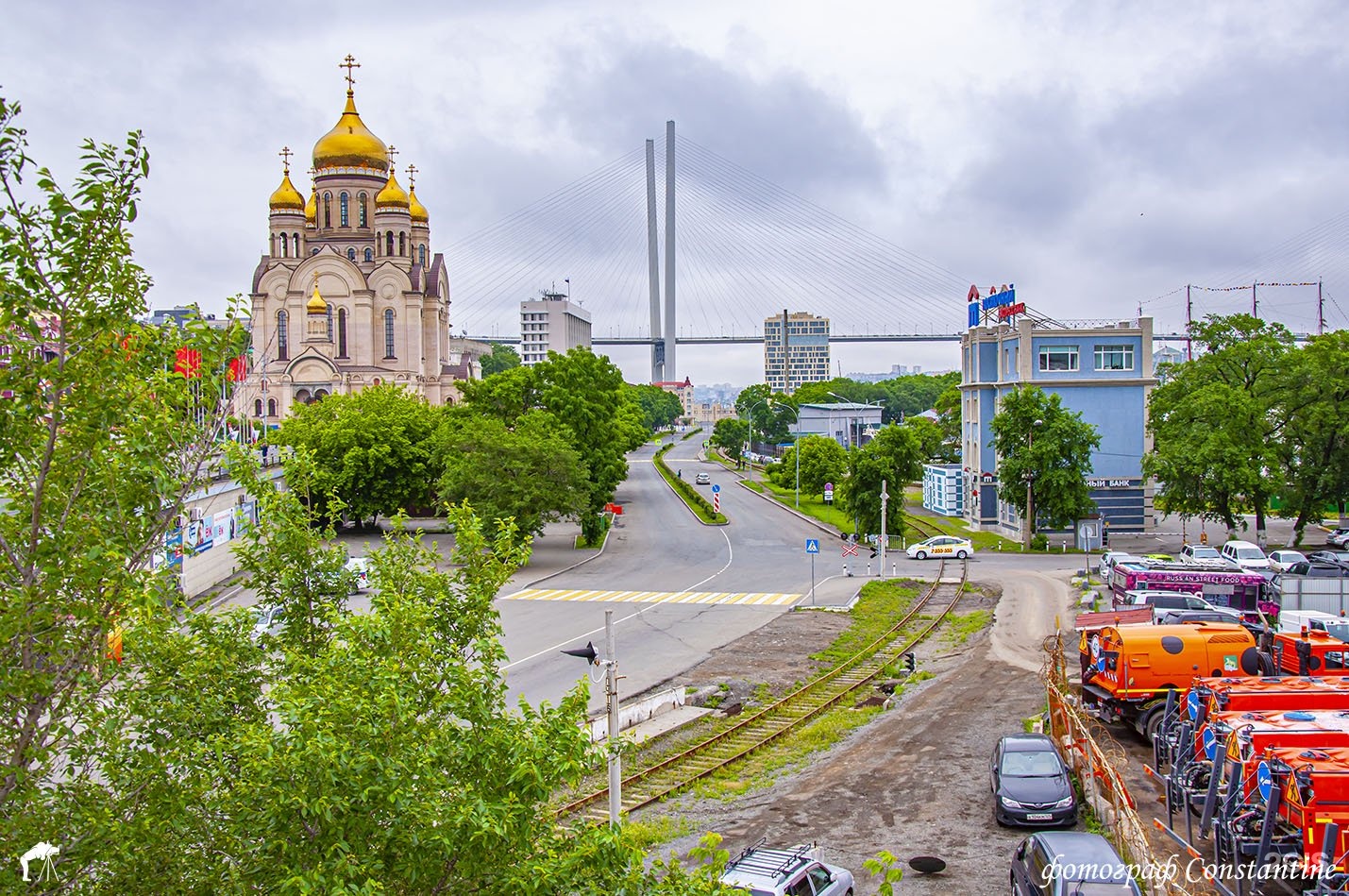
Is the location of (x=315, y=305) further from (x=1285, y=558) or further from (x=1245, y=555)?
(x=1285, y=558)

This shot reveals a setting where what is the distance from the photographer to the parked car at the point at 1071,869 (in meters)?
12.3

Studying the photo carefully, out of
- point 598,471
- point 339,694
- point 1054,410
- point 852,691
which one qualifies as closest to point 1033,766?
point 852,691

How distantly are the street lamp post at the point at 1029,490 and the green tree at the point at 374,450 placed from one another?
1154 inches

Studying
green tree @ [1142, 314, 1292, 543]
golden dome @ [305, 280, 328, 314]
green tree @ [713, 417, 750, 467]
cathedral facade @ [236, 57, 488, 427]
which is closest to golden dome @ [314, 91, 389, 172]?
cathedral facade @ [236, 57, 488, 427]

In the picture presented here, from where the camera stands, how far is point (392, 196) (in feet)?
283

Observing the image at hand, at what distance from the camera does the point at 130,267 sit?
7.31 metres

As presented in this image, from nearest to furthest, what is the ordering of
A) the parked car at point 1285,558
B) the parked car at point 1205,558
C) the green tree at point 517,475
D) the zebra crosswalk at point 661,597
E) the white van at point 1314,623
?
the white van at point 1314,623 → the parked car at point 1205,558 → the zebra crosswalk at point 661,597 → the parked car at point 1285,558 → the green tree at point 517,475

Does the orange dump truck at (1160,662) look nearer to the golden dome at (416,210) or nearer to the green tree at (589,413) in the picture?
the green tree at (589,413)

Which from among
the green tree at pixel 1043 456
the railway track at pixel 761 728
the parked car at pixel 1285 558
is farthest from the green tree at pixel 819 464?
the railway track at pixel 761 728

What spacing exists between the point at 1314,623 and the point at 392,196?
246 ft

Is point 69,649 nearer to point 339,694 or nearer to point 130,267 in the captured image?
point 339,694

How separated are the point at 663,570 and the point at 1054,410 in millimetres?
20174

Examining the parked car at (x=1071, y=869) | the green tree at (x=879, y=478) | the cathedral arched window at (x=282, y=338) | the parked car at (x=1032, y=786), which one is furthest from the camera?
the cathedral arched window at (x=282, y=338)

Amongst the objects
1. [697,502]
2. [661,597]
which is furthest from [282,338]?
[661,597]
